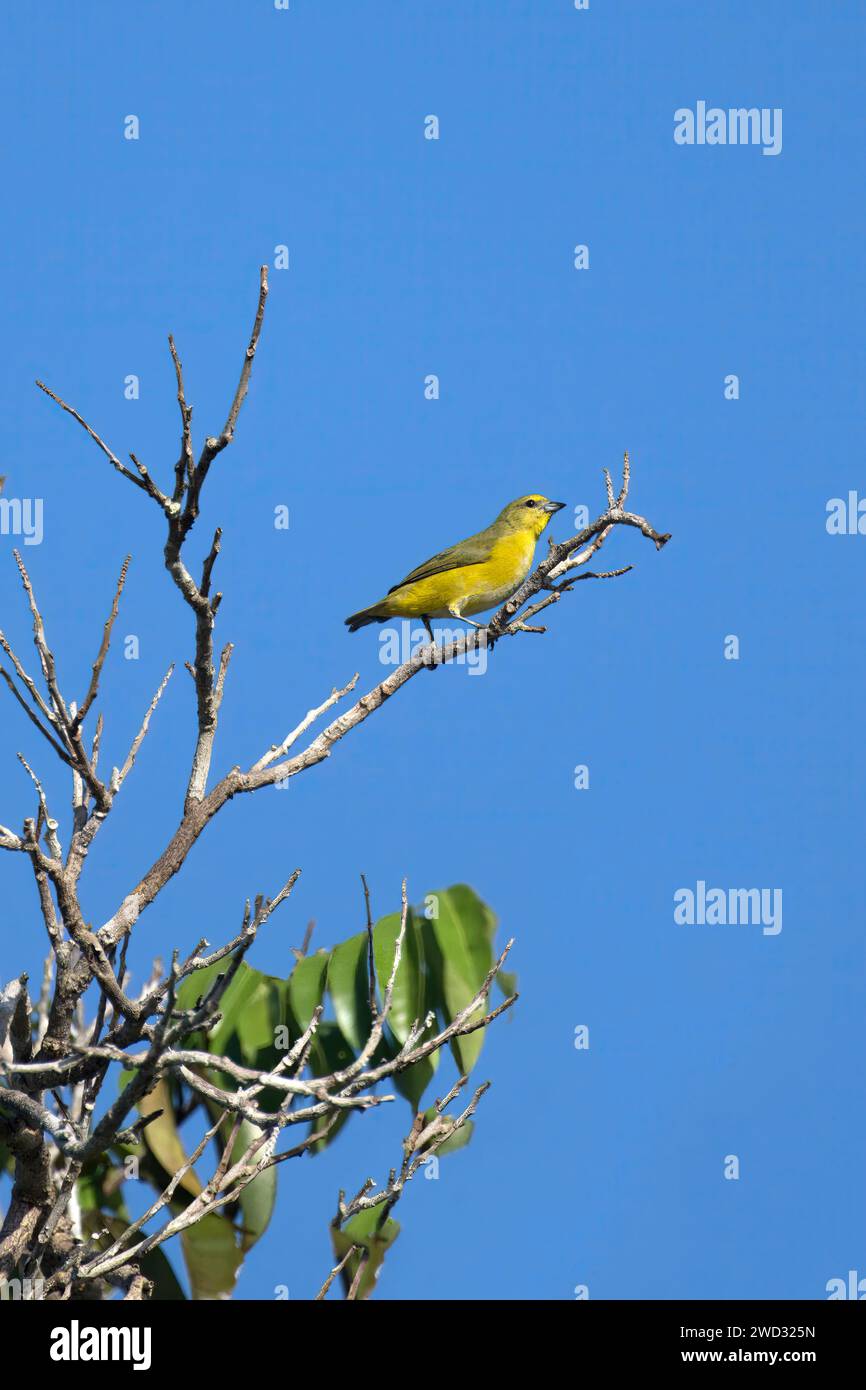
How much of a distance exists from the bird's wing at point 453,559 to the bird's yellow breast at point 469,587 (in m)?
0.03

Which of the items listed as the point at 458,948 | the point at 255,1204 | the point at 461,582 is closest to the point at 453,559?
the point at 461,582

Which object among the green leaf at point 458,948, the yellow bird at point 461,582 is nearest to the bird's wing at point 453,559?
the yellow bird at point 461,582

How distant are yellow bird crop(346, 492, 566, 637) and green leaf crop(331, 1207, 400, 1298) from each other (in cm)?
368

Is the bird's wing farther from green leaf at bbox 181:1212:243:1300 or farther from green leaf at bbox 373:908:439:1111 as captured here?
green leaf at bbox 181:1212:243:1300

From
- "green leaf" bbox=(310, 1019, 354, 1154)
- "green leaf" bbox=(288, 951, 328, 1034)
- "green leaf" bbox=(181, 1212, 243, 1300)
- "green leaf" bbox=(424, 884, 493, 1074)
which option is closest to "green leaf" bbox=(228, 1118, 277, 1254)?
"green leaf" bbox=(181, 1212, 243, 1300)

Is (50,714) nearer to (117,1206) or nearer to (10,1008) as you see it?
(10,1008)

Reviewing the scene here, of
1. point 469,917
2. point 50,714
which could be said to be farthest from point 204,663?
point 469,917

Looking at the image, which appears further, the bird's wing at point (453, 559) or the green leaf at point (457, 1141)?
the bird's wing at point (453, 559)

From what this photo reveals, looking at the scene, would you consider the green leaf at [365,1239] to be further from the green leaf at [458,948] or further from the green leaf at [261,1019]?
the green leaf at [458,948]

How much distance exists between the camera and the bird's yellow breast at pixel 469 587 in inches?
364
